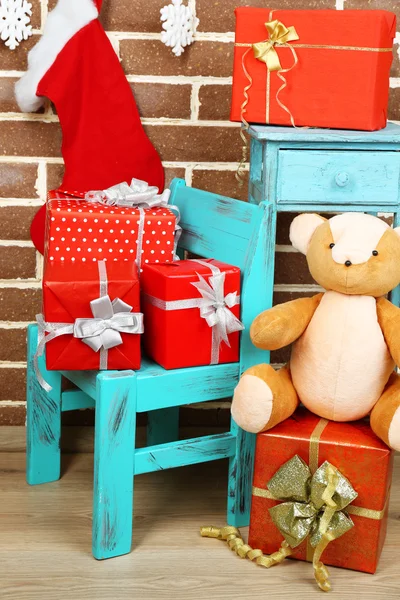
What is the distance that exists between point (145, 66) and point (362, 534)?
1090 mm

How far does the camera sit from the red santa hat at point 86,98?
1.78 metres

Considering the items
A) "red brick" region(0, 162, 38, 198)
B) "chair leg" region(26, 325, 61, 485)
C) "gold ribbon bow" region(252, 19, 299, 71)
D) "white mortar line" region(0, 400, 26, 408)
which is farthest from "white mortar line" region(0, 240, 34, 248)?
"gold ribbon bow" region(252, 19, 299, 71)

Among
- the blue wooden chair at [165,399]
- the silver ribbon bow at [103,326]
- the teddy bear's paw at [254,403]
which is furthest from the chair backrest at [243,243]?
the silver ribbon bow at [103,326]

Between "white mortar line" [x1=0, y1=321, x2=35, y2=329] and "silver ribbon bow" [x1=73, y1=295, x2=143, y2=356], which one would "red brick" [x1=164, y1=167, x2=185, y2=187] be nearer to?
"white mortar line" [x1=0, y1=321, x2=35, y2=329]

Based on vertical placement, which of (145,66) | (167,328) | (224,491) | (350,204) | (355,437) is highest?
(145,66)

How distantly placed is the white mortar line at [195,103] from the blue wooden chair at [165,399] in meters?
0.21

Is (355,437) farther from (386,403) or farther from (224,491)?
(224,491)

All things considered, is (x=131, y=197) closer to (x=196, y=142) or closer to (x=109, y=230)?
(x=109, y=230)

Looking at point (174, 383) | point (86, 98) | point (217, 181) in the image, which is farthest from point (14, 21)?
point (174, 383)

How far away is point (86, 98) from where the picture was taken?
1.81 meters

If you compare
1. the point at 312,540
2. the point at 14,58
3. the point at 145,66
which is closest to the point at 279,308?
the point at 312,540

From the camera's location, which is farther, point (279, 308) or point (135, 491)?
point (135, 491)

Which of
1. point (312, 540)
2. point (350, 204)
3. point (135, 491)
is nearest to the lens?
point (312, 540)

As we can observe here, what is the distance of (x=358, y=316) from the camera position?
146 centimetres
